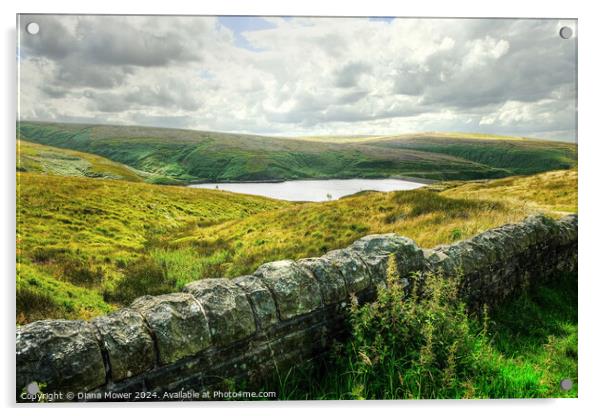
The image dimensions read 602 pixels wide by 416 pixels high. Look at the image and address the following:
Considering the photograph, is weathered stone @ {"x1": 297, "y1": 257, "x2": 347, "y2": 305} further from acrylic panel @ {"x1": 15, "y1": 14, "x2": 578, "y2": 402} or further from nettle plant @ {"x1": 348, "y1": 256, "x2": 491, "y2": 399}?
nettle plant @ {"x1": 348, "y1": 256, "x2": 491, "y2": 399}

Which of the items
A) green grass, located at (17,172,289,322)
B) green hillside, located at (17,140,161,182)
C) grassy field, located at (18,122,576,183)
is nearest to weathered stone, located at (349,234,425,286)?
grassy field, located at (18,122,576,183)

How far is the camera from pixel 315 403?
3.88m

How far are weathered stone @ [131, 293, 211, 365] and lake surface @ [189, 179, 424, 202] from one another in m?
2.83

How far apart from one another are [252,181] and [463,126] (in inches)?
124

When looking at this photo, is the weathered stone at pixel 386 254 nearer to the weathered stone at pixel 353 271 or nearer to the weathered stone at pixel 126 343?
the weathered stone at pixel 353 271

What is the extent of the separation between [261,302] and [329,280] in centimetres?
68

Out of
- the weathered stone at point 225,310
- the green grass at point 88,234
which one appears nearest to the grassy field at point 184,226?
the green grass at point 88,234

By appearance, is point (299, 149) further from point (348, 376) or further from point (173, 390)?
point (173, 390)

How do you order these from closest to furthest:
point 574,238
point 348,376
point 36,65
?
1. point 348,376
2. point 36,65
3. point 574,238

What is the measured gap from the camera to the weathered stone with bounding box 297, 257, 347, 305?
3.61 m

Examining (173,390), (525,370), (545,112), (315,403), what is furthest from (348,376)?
(545,112)

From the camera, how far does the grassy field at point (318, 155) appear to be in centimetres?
551

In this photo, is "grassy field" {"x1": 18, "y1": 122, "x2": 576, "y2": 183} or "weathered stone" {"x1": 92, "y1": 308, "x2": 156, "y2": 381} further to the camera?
"grassy field" {"x1": 18, "y1": 122, "x2": 576, "y2": 183}

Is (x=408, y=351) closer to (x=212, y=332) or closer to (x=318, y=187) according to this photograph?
(x=212, y=332)
